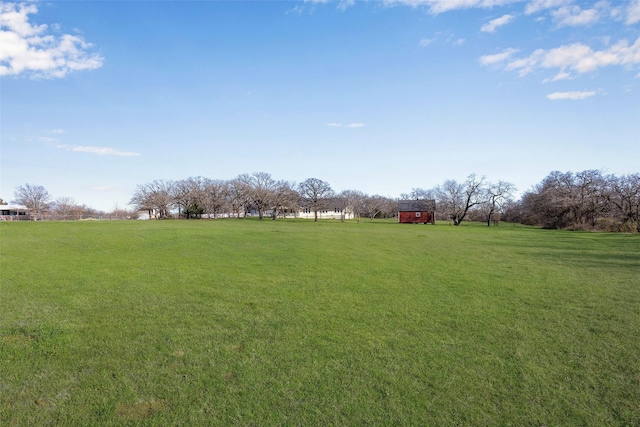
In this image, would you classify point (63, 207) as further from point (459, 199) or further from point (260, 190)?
point (459, 199)

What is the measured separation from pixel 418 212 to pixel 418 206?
5.73 feet

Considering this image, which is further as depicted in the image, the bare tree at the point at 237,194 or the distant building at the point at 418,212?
the bare tree at the point at 237,194

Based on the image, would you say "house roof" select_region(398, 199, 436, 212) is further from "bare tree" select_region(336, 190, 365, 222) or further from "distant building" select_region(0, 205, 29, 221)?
"distant building" select_region(0, 205, 29, 221)

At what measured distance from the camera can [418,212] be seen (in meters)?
84.8

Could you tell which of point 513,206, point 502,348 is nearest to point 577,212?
point 513,206

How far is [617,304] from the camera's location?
8.38 meters

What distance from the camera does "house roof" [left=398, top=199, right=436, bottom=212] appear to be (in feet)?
273

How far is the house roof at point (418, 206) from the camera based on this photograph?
83194mm

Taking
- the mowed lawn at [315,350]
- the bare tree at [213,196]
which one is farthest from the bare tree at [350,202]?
the mowed lawn at [315,350]

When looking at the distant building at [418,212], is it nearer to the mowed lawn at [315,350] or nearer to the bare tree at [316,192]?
the bare tree at [316,192]

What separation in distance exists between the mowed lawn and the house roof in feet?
243

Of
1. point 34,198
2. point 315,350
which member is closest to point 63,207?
point 34,198

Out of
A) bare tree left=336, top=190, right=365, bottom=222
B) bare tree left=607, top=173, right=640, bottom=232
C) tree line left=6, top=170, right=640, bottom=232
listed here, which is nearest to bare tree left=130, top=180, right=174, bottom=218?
tree line left=6, top=170, right=640, bottom=232

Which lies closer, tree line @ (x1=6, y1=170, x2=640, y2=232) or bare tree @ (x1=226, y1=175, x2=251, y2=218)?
tree line @ (x1=6, y1=170, x2=640, y2=232)
